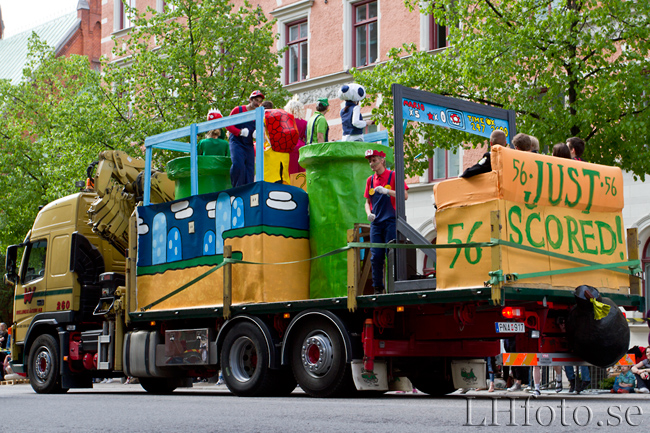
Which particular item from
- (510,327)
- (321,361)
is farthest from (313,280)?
(510,327)

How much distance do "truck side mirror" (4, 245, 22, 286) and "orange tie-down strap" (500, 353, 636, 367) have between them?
8816 millimetres

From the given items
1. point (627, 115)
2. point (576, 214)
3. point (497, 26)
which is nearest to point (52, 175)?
point (497, 26)

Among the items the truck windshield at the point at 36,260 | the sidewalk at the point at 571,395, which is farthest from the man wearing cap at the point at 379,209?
the truck windshield at the point at 36,260

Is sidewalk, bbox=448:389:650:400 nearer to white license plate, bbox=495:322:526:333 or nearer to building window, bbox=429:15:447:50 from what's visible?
white license plate, bbox=495:322:526:333

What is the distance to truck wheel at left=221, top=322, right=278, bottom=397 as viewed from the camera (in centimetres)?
1108

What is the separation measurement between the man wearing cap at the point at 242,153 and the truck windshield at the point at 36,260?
419cm

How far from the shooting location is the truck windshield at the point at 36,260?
593 inches

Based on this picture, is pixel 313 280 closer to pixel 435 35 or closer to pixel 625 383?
pixel 625 383

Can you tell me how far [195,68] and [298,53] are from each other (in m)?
6.39

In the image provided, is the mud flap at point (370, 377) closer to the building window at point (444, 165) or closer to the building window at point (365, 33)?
the building window at point (444, 165)

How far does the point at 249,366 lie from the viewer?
11461 mm

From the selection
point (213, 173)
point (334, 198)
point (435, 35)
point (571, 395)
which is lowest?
point (571, 395)

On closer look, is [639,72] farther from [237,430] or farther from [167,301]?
[237,430]

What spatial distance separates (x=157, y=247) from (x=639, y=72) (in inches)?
331
